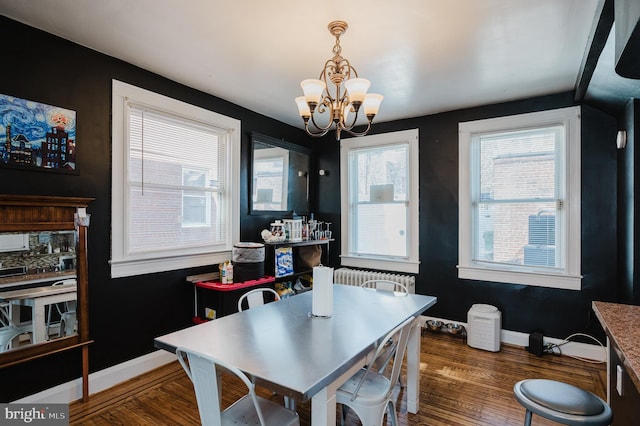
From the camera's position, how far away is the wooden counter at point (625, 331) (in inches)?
47.7

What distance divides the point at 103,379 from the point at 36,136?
1.88m

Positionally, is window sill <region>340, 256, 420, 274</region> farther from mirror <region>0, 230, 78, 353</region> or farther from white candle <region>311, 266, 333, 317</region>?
mirror <region>0, 230, 78, 353</region>

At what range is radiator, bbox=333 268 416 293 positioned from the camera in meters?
4.11

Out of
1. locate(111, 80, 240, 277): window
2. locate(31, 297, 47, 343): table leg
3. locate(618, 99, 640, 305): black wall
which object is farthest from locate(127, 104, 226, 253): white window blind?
locate(618, 99, 640, 305): black wall

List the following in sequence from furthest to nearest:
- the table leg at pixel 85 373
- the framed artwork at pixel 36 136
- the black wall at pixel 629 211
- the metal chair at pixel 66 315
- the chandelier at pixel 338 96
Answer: the black wall at pixel 629 211
the table leg at pixel 85 373
the metal chair at pixel 66 315
the framed artwork at pixel 36 136
the chandelier at pixel 338 96

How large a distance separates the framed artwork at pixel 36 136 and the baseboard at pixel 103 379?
156 cm

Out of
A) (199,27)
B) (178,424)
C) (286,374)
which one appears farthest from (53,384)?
(199,27)

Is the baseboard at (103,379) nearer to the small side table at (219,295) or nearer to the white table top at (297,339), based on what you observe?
the small side table at (219,295)

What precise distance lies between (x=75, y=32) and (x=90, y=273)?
1.73 m

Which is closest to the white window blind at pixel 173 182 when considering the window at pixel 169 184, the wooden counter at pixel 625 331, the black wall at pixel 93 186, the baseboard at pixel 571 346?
the window at pixel 169 184

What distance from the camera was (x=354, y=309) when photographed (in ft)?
7.53

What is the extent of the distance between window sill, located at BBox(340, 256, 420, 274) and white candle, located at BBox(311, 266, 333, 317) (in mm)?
2338

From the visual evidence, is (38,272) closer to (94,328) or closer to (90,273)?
(90,273)

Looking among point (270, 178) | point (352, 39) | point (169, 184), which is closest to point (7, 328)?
point (169, 184)
